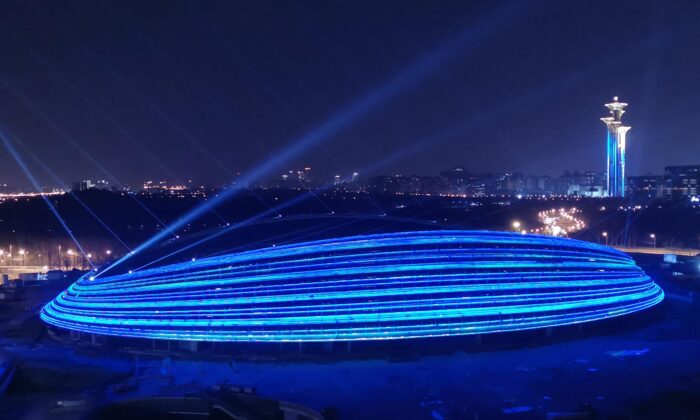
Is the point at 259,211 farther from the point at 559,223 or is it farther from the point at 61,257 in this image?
the point at 559,223

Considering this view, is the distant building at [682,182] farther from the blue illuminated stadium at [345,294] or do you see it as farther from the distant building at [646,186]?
the blue illuminated stadium at [345,294]

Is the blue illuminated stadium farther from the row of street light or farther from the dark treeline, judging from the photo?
the row of street light

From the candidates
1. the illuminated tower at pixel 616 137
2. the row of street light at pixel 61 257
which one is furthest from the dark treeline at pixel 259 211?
the illuminated tower at pixel 616 137

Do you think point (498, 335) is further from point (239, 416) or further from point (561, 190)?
point (561, 190)

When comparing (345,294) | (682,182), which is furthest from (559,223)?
(682,182)

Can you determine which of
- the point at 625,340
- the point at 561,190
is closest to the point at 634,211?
the point at 625,340

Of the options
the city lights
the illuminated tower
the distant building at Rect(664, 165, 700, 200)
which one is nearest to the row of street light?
the city lights
